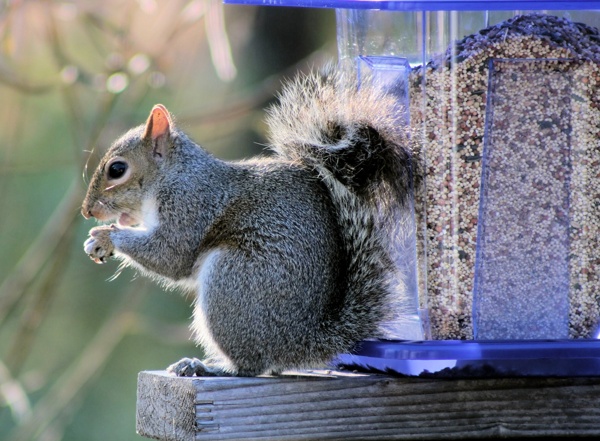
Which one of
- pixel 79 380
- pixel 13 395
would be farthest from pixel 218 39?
pixel 79 380

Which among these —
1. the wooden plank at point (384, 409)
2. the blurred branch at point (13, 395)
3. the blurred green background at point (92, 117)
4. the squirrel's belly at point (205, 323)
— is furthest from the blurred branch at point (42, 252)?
the wooden plank at point (384, 409)

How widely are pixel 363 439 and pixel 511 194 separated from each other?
19.1 inches

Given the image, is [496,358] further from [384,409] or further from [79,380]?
[79,380]

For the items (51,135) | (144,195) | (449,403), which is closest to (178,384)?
(449,403)

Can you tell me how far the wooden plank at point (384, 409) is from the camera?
158 cm

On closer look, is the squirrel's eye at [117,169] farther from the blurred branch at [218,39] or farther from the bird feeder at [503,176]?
the bird feeder at [503,176]

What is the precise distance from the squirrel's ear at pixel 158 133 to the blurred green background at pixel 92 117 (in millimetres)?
253

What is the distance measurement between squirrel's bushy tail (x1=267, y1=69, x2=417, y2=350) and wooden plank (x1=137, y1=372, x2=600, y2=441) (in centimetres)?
24

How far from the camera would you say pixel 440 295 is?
68.5 inches

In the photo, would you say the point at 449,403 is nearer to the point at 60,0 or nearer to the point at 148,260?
the point at 148,260

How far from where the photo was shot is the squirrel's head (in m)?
2.33

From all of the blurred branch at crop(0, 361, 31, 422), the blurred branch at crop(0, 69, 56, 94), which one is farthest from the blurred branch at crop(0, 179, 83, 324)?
the blurred branch at crop(0, 69, 56, 94)

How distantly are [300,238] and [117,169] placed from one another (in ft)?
2.03

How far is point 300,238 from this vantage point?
6.40 ft
